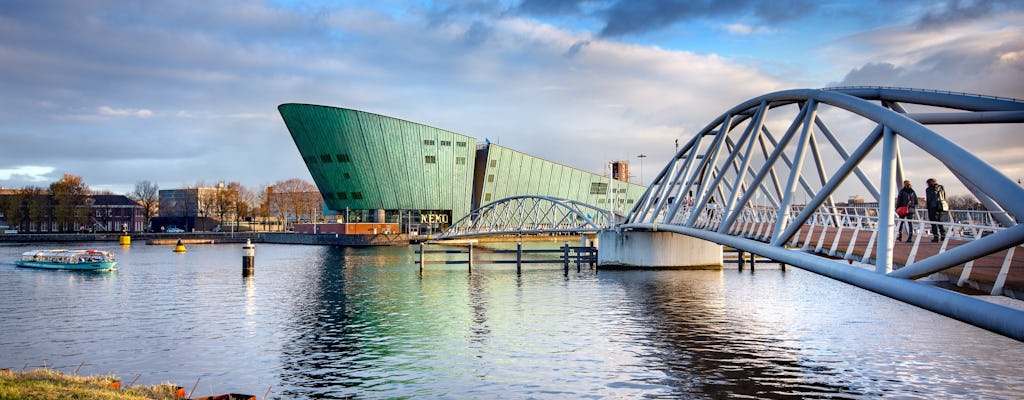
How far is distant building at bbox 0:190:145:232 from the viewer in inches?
6304

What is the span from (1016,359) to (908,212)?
5.39 meters

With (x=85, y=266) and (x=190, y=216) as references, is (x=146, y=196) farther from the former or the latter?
(x=85, y=266)

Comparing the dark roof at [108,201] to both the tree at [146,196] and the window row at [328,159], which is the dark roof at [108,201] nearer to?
the tree at [146,196]

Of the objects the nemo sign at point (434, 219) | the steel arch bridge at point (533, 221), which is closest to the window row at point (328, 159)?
the nemo sign at point (434, 219)

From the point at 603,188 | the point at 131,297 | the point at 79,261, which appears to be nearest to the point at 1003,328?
the point at 131,297

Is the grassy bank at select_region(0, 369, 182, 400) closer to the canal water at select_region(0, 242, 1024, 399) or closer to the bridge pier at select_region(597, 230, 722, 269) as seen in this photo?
the canal water at select_region(0, 242, 1024, 399)

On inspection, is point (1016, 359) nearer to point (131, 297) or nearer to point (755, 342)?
point (755, 342)

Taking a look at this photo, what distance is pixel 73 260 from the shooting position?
223ft

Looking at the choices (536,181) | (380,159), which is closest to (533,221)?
(380,159)

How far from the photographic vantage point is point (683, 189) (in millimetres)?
44250

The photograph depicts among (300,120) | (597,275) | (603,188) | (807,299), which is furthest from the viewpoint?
(603,188)

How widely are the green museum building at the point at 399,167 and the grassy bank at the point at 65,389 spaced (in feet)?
370

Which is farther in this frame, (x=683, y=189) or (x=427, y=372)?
(x=683, y=189)

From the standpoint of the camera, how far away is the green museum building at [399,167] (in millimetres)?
129500
